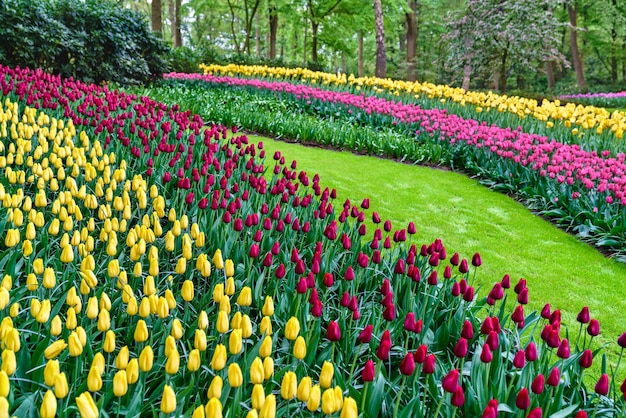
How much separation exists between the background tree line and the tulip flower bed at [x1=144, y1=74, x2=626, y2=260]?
6.53 meters

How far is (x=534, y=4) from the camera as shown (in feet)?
52.7

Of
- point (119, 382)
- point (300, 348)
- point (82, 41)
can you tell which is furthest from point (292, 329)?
point (82, 41)

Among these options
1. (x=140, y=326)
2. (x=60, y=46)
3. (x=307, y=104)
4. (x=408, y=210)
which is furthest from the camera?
(x=307, y=104)

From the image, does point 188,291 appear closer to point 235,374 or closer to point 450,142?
point 235,374

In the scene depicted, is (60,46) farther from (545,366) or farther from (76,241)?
(545,366)

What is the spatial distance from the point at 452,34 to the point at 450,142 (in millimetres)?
10655

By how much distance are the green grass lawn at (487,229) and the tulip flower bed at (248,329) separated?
1.93ft

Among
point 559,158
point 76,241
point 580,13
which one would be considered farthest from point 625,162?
point 580,13

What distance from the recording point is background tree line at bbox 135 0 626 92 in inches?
645

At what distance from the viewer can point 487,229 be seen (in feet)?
19.6

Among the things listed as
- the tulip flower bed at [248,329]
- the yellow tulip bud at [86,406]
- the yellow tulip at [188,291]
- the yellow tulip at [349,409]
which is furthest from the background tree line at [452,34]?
the yellow tulip bud at [86,406]

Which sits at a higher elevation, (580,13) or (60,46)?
(580,13)

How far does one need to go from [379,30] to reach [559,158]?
12.0m

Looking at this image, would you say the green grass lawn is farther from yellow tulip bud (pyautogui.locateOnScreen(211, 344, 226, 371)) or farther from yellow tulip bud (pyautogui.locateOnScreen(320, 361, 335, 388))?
yellow tulip bud (pyautogui.locateOnScreen(211, 344, 226, 371))
